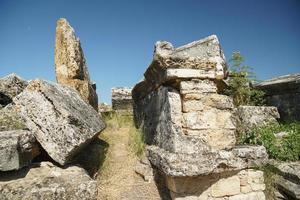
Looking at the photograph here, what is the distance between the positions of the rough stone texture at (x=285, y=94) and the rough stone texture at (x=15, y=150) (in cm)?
537

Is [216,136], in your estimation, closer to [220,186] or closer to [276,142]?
[220,186]

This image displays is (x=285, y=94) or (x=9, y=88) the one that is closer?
(x=9, y=88)

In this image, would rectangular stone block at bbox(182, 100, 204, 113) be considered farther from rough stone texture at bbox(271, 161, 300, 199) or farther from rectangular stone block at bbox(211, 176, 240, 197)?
rough stone texture at bbox(271, 161, 300, 199)

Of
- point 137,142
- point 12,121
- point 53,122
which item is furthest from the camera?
point 137,142

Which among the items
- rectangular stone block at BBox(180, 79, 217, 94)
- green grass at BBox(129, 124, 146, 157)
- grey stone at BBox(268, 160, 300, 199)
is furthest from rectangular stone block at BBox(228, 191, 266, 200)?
green grass at BBox(129, 124, 146, 157)

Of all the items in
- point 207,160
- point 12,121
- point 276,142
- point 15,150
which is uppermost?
point 12,121

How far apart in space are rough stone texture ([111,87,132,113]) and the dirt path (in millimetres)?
2299

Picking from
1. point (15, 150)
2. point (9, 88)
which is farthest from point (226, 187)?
point (9, 88)

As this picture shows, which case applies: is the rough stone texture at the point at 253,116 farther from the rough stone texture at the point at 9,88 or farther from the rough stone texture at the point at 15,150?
the rough stone texture at the point at 9,88

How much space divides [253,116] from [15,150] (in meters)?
4.21

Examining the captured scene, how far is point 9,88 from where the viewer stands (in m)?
3.83

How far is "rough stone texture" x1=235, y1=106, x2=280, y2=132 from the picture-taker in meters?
5.15

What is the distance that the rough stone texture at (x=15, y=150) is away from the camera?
2.61m

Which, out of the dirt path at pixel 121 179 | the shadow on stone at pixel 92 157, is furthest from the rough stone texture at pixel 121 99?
the shadow on stone at pixel 92 157
